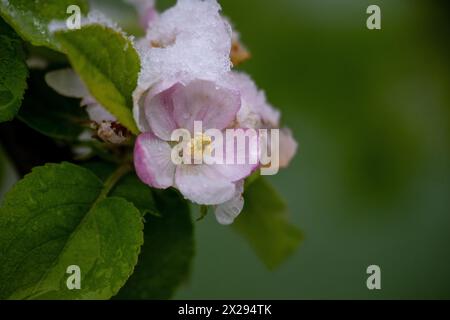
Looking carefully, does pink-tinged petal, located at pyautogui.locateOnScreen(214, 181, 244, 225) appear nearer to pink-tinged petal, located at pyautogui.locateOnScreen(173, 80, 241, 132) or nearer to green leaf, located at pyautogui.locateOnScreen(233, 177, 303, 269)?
pink-tinged petal, located at pyautogui.locateOnScreen(173, 80, 241, 132)

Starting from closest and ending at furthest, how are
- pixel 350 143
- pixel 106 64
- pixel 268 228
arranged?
1. pixel 106 64
2. pixel 268 228
3. pixel 350 143

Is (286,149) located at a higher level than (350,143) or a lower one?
lower

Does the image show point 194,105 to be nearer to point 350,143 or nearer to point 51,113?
point 51,113

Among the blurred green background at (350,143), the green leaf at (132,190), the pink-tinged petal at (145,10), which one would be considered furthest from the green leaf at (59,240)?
the blurred green background at (350,143)

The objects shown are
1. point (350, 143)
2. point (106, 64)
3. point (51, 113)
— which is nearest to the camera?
point (106, 64)

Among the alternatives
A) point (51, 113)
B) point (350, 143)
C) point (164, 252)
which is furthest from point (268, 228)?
point (350, 143)

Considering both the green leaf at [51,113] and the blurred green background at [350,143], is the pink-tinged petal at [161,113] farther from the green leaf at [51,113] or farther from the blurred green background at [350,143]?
the blurred green background at [350,143]
